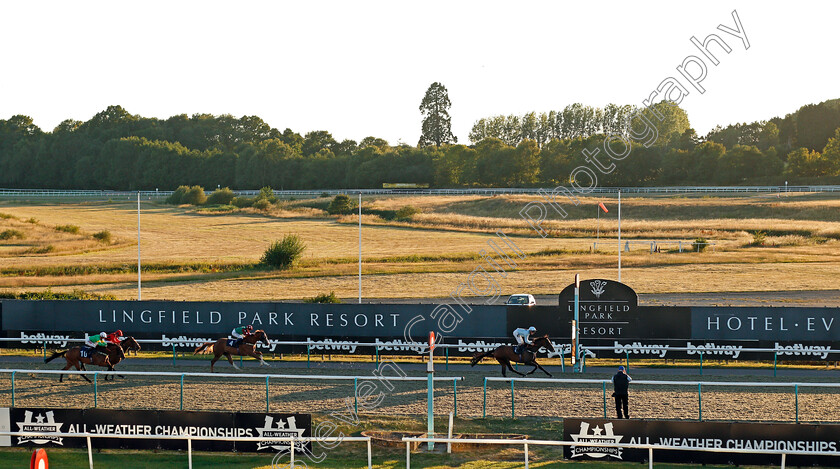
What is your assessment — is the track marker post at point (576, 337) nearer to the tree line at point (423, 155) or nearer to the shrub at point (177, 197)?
the tree line at point (423, 155)

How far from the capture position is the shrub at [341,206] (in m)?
67.2

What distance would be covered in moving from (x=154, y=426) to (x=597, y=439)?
6.97m

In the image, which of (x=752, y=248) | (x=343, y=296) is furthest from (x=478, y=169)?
(x=343, y=296)

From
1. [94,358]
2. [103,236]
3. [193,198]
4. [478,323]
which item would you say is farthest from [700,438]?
[193,198]

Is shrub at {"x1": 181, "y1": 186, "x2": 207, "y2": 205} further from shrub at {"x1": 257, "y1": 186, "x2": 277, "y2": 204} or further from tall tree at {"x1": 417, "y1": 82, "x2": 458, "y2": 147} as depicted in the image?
tall tree at {"x1": 417, "y1": 82, "x2": 458, "y2": 147}

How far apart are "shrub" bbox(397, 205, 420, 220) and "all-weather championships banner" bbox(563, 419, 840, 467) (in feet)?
169

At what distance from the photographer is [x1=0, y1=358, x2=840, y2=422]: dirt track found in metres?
15.1

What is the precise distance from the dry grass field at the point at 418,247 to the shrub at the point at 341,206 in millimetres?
921

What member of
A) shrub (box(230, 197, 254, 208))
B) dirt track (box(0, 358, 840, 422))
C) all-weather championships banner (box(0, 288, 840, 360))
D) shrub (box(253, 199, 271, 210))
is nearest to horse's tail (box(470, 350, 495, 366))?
dirt track (box(0, 358, 840, 422))

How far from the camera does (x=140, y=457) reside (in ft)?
41.0

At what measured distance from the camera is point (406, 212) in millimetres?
64562

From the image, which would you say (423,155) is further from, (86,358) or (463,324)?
(86,358)

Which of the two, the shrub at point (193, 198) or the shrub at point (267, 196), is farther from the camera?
the shrub at point (193, 198)

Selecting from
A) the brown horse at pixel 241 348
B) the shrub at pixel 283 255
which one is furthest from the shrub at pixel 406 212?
the brown horse at pixel 241 348
